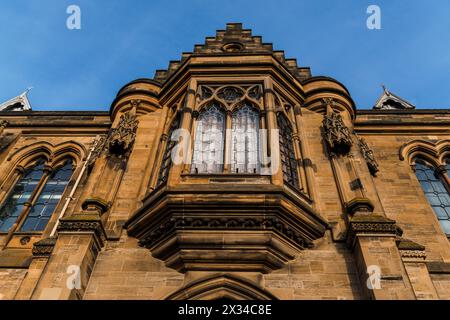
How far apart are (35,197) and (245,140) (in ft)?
21.3

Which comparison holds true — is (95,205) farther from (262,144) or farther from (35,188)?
(35,188)

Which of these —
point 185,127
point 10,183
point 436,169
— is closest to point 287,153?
Answer: point 185,127

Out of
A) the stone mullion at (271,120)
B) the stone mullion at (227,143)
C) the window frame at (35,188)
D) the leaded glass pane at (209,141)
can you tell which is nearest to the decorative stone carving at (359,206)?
the stone mullion at (271,120)

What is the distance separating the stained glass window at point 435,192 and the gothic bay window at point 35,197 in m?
10.7

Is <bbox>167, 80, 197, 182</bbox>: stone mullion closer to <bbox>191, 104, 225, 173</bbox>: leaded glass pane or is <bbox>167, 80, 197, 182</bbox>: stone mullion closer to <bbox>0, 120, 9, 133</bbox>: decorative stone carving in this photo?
<bbox>191, 104, 225, 173</bbox>: leaded glass pane

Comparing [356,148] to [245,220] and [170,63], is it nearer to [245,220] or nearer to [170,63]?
[245,220]

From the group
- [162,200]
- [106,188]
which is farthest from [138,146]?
[162,200]

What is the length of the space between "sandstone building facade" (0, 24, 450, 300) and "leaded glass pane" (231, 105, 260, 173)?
0.13ft

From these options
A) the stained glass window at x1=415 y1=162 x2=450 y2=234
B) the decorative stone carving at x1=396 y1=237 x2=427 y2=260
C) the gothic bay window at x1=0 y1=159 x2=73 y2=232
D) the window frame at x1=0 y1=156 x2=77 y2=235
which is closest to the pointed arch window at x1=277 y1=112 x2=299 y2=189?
the decorative stone carving at x1=396 y1=237 x2=427 y2=260

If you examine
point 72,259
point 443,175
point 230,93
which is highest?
point 230,93

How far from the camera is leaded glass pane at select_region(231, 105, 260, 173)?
369 inches

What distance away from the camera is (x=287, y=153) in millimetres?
10430

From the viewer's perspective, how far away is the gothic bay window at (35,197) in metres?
11.2
